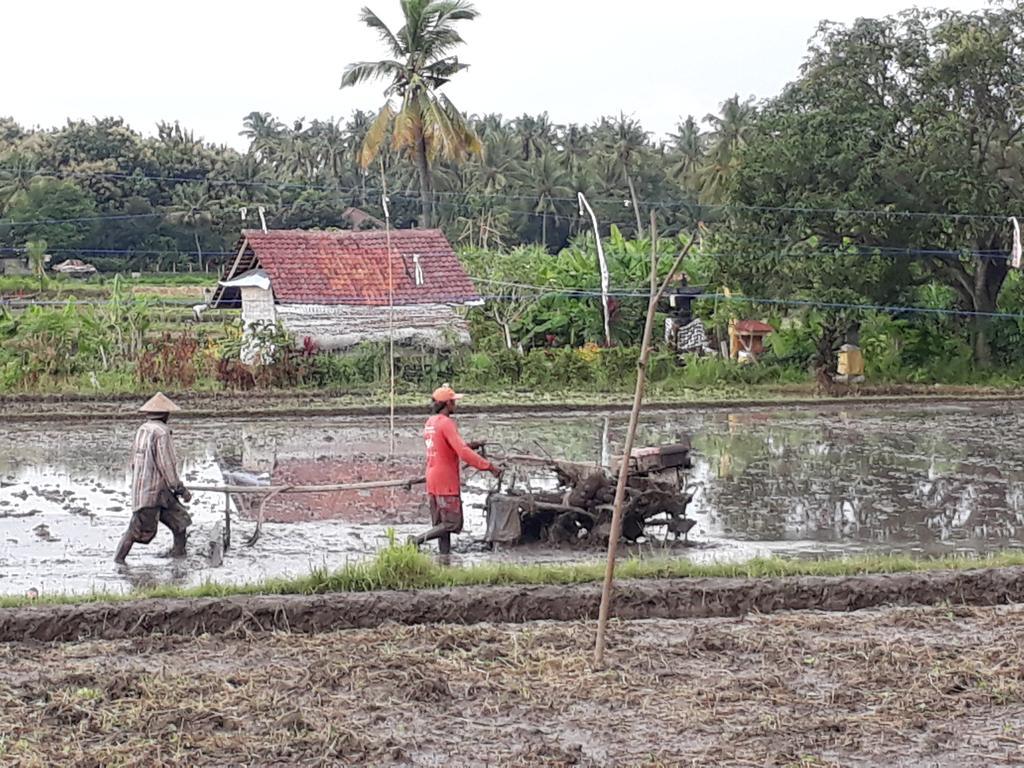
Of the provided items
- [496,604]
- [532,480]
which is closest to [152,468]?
[496,604]

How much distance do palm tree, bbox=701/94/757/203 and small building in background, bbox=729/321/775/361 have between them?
53.8 ft

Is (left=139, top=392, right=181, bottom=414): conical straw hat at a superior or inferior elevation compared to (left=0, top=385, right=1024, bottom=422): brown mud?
superior

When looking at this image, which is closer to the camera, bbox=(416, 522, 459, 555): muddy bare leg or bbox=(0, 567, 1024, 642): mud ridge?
bbox=(0, 567, 1024, 642): mud ridge

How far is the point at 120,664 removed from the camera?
716cm

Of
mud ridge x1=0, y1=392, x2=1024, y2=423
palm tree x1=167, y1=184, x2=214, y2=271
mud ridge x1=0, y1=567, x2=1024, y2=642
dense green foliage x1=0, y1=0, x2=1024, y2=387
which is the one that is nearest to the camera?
mud ridge x1=0, y1=567, x2=1024, y2=642

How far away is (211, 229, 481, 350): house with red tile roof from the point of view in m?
26.0

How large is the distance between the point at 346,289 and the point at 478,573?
18332 millimetres

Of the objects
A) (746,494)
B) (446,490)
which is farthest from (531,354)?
(446,490)

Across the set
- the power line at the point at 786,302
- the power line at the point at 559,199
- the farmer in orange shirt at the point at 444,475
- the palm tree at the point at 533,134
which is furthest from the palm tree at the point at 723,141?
the farmer in orange shirt at the point at 444,475

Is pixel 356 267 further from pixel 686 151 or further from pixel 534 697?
pixel 686 151

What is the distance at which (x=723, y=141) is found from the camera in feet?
172

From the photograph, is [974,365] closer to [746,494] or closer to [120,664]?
[746,494]

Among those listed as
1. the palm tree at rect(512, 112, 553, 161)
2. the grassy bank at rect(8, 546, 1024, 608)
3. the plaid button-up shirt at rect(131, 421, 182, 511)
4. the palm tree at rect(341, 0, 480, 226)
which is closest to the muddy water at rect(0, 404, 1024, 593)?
the plaid button-up shirt at rect(131, 421, 182, 511)

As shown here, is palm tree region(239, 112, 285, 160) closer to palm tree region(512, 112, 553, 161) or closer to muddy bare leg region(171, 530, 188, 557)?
palm tree region(512, 112, 553, 161)
